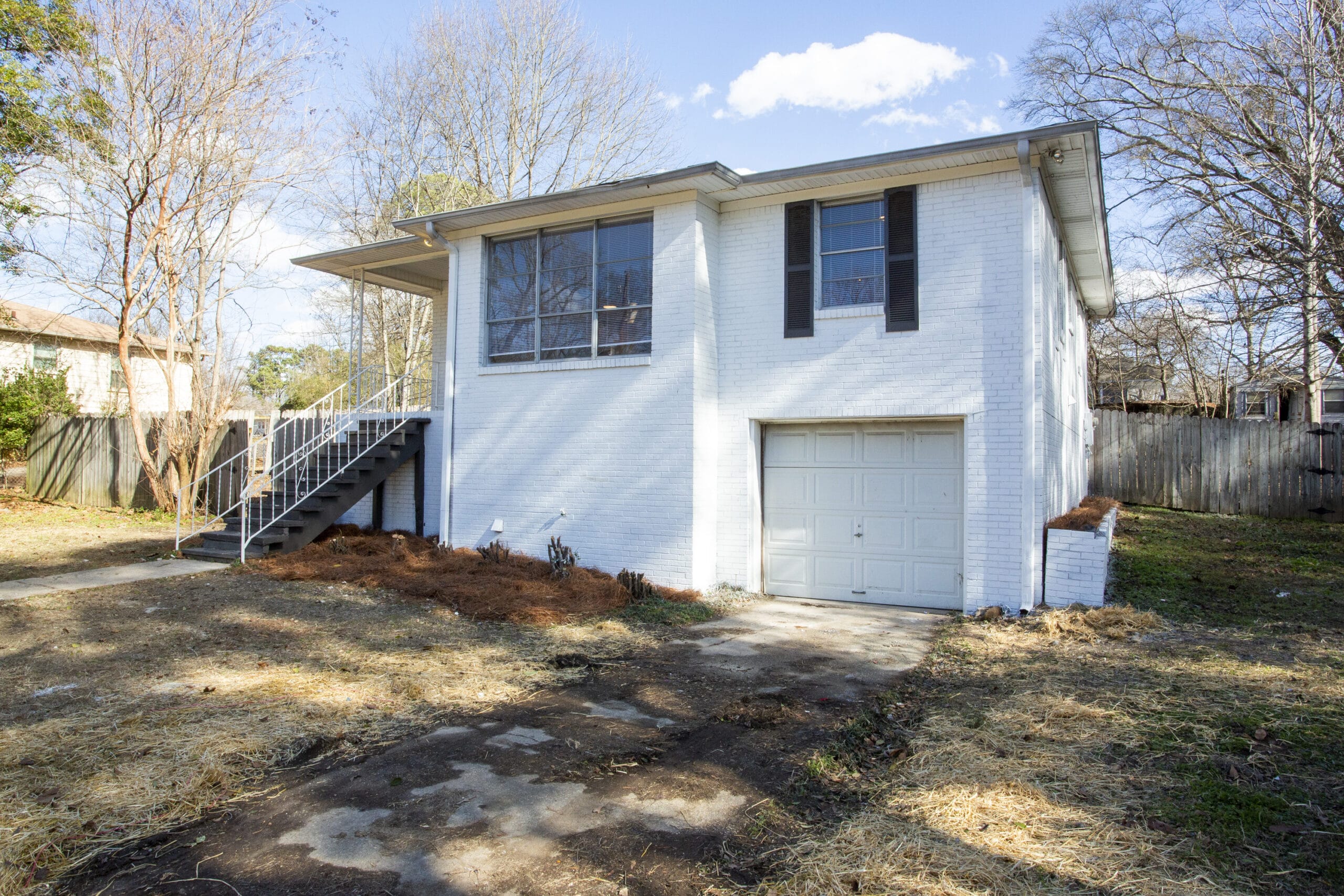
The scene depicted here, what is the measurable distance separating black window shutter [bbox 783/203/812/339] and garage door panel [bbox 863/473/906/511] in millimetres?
1831

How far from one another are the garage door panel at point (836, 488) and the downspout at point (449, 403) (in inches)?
201

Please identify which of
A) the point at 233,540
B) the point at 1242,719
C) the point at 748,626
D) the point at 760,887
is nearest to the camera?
the point at 760,887

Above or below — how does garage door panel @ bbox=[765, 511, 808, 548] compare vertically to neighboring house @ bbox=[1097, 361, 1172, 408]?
below

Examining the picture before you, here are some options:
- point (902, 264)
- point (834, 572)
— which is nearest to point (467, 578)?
point (834, 572)

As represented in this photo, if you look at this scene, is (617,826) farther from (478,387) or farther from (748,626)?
(478,387)

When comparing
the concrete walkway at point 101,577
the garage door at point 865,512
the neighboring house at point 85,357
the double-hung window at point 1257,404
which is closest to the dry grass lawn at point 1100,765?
the garage door at point 865,512

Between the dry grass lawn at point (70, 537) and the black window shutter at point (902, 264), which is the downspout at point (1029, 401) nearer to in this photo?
the black window shutter at point (902, 264)

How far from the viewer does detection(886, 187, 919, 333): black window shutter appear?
893cm

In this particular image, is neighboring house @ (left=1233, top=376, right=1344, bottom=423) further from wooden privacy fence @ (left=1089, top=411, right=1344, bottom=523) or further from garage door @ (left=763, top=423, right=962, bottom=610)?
garage door @ (left=763, top=423, right=962, bottom=610)

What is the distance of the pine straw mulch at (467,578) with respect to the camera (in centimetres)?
858

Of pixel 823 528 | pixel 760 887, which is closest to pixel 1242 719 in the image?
pixel 760 887

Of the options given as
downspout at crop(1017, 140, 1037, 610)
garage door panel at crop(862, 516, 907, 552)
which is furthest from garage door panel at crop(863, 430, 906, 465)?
downspout at crop(1017, 140, 1037, 610)

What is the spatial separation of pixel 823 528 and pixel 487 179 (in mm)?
17269

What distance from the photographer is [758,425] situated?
1001 centimetres
